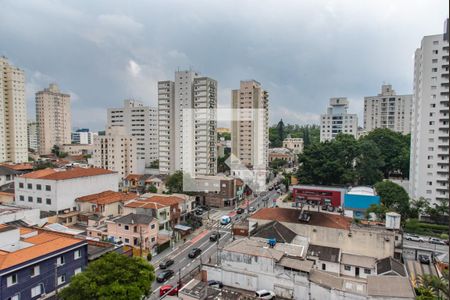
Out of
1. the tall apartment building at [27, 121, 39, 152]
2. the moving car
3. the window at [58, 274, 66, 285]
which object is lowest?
the moving car

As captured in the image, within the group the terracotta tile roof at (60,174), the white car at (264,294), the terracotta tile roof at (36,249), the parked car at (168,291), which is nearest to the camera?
the terracotta tile roof at (36,249)

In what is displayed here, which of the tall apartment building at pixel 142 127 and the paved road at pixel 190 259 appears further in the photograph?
the tall apartment building at pixel 142 127

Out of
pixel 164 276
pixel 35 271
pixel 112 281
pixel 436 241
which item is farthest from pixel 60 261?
pixel 436 241

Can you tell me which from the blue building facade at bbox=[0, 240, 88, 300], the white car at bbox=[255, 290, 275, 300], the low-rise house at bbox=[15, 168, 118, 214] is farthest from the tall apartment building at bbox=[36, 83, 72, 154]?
the white car at bbox=[255, 290, 275, 300]

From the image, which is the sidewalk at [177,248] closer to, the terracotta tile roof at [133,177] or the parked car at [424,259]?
the parked car at [424,259]

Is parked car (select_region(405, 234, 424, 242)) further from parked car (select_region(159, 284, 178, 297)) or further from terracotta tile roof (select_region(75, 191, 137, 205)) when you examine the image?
terracotta tile roof (select_region(75, 191, 137, 205))

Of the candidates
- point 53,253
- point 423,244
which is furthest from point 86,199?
point 423,244

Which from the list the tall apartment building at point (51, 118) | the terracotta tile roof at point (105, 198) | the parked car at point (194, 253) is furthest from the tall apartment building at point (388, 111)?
the tall apartment building at point (51, 118)
